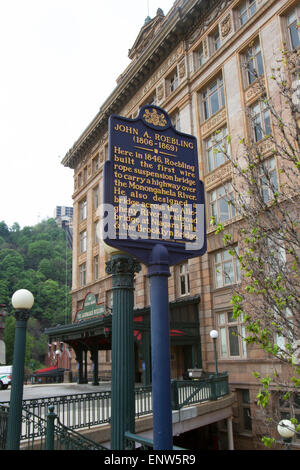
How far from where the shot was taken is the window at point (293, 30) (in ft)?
65.8

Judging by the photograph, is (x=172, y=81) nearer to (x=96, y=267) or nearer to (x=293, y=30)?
(x=293, y=30)

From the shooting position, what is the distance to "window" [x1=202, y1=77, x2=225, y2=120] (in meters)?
25.2

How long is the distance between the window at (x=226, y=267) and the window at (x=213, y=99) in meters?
9.45

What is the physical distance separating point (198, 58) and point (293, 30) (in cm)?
854

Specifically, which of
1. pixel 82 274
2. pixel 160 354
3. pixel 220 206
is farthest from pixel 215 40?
pixel 160 354

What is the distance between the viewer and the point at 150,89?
3216cm

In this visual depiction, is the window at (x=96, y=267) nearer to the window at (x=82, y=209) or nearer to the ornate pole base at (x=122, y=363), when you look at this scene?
the window at (x=82, y=209)

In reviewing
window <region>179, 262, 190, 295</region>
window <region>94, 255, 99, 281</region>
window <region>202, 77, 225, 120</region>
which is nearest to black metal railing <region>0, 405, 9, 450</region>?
window <region>179, 262, 190, 295</region>

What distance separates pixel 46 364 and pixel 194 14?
7935 cm

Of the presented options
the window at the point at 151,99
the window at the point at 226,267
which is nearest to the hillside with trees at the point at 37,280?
the window at the point at 151,99

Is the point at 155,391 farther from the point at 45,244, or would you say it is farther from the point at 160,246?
the point at 45,244

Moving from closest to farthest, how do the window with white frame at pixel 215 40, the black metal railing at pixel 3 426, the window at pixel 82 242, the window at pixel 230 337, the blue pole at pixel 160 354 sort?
1. the blue pole at pixel 160 354
2. the black metal railing at pixel 3 426
3. the window at pixel 230 337
4. the window with white frame at pixel 215 40
5. the window at pixel 82 242

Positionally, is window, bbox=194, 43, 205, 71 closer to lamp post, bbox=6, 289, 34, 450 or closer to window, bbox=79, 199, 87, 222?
window, bbox=79, 199, 87, 222

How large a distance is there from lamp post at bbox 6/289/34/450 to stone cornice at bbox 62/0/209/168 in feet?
80.8
